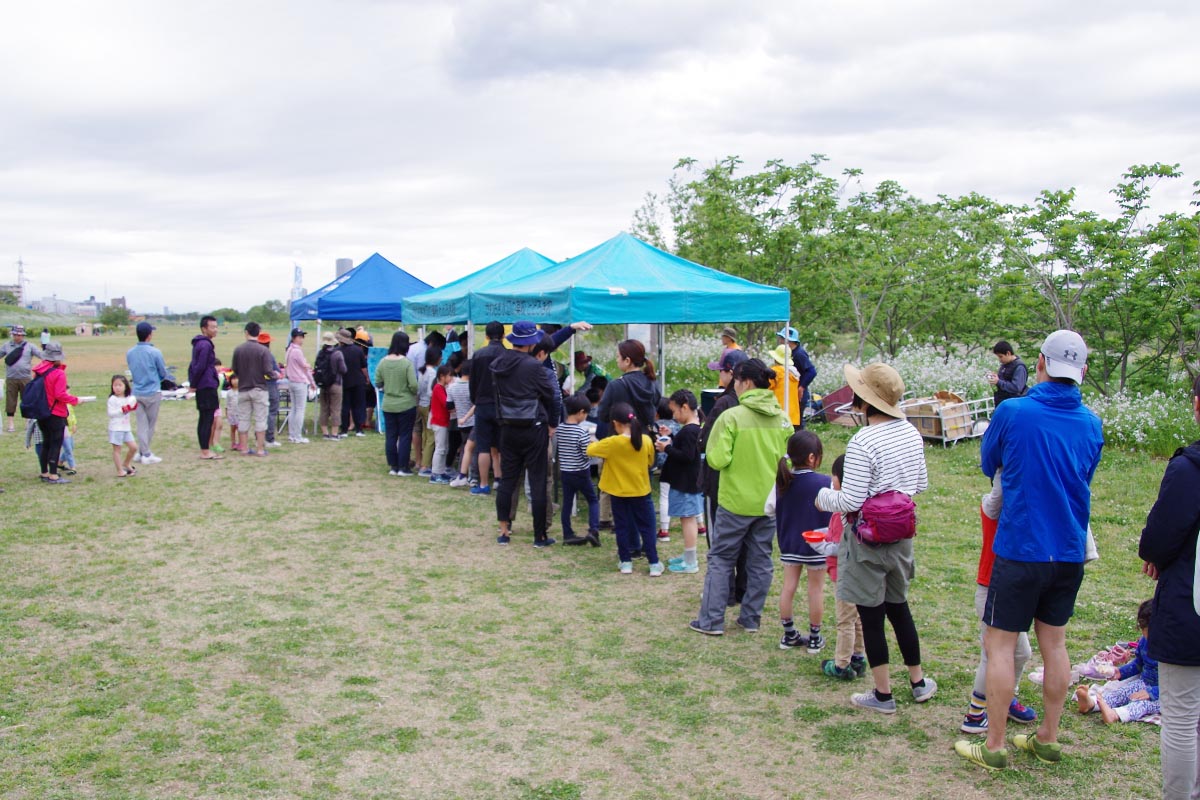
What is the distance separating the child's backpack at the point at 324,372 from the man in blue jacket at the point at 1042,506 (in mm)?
11248

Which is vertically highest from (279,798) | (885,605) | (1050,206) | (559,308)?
(1050,206)

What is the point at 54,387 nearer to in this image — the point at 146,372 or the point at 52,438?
the point at 52,438

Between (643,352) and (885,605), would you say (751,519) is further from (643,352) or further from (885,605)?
(643,352)

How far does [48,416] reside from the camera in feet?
32.9

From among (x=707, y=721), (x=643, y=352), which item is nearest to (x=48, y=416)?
(x=643, y=352)

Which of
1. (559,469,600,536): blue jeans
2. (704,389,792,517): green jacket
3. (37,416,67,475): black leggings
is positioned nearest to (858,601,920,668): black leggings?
(704,389,792,517): green jacket

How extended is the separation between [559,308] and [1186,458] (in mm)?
6171

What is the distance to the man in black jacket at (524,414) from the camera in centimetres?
732

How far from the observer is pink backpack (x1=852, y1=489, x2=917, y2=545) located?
4.07m

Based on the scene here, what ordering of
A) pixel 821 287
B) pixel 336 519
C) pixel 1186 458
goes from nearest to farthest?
Answer: 1. pixel 1186 458
2. pixel 336 519
3. pixel 821 287

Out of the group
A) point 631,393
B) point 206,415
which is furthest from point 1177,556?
point 206,415

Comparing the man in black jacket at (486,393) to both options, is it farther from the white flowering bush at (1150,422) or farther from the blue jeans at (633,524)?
the white flowering bush at (1150,422)

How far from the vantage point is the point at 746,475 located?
5.30 metres

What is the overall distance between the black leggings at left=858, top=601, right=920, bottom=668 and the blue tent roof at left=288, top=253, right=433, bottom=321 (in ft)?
36.7
